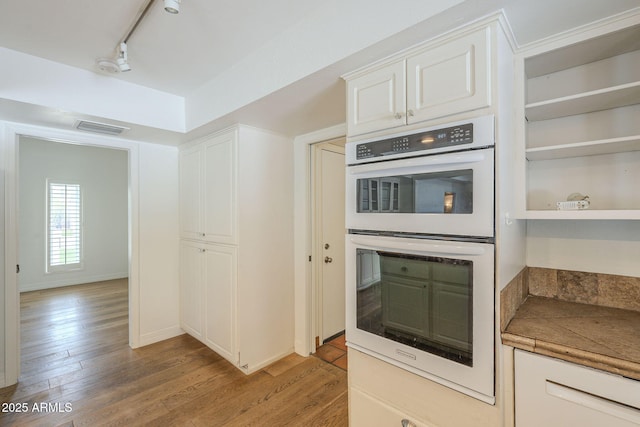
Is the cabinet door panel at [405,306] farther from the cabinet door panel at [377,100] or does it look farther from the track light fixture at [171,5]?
the track light fixture at [171,5]

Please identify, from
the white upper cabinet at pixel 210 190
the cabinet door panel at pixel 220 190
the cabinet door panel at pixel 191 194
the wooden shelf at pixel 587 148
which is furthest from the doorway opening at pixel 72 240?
the wooden shelf at pixel 587 148

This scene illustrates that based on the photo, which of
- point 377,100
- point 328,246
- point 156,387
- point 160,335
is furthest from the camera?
point 160,335

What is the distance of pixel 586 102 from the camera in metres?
1.34

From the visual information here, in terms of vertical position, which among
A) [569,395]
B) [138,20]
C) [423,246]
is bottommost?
[569,395]

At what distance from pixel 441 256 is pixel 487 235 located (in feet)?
0.65

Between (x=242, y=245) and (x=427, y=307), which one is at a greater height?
(x=242, y=245)

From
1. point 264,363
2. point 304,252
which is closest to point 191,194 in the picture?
point 304,252

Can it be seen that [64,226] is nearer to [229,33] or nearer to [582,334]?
[229,33]

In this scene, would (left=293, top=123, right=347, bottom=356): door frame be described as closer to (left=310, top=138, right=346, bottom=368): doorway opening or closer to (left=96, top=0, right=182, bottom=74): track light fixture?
(left=310, top=138, right=346, bottom=368): doorway opening

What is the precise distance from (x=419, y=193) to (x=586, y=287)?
3.58ft

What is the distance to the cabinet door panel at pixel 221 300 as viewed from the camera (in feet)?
8.29

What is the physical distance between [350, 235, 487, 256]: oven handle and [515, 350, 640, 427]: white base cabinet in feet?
1.43

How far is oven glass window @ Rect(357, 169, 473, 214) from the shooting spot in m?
1.17

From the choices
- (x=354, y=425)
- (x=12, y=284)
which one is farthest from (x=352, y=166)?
(x=12, y=284)
